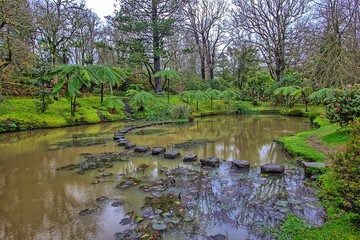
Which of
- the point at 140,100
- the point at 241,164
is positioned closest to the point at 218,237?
the point at 241,164

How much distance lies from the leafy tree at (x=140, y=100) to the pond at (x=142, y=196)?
706 centimetres

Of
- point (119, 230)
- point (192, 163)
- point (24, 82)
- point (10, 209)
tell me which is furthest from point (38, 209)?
point (24, 82)

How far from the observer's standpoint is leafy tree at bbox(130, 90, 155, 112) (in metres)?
13.0

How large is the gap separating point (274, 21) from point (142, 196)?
18.9m

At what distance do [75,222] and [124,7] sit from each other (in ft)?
50.3

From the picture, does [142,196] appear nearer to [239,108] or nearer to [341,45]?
[341,45]

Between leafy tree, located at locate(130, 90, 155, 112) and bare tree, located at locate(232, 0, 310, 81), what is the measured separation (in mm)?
10407

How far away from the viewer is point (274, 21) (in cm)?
1852

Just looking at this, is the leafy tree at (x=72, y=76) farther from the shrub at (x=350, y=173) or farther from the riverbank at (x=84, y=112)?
the shrub at (x=350, y=173)

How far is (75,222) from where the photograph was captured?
2807 mm

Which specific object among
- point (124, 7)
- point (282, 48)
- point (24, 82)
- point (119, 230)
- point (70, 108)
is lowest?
point (119, 230)

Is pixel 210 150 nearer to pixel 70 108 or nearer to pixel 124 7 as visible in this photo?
pixel 70 108

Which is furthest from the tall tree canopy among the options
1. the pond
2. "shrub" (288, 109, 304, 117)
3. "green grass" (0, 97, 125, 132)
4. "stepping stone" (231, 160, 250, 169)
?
"stepping stone" (231, 160, 250, 169)

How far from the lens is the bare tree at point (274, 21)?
1753 centimetres
